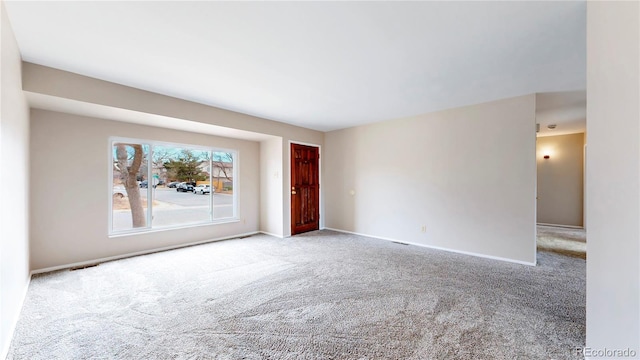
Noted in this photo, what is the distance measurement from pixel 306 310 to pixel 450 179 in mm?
3325

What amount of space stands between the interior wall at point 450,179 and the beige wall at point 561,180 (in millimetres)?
4340

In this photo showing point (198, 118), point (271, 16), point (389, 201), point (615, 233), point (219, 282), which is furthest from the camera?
point (389, 201)

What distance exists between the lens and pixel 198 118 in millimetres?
3979

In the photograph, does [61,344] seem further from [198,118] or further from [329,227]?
[329,227]

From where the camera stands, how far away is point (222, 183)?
5.30m

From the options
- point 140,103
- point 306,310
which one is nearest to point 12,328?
point 306,310

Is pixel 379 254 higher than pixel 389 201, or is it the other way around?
pixel 389 201

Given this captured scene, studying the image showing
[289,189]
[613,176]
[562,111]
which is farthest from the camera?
[289,189]

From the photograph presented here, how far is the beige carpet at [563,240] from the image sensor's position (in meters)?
4.18

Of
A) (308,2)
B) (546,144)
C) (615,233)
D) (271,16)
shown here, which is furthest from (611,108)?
(546,144)

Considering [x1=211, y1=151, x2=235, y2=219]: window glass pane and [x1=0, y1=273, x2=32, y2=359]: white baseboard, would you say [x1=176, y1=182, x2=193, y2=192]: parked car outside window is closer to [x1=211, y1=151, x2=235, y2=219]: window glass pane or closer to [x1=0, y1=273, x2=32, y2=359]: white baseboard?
[x1=211, y1=151, x2=235, y2=219]: window glass pane

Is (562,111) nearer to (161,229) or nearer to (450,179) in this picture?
(450,179)

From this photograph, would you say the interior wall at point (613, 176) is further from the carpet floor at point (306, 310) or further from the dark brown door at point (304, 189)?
the dark brown door at point (304, 189)

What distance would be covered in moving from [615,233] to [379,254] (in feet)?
9.44
